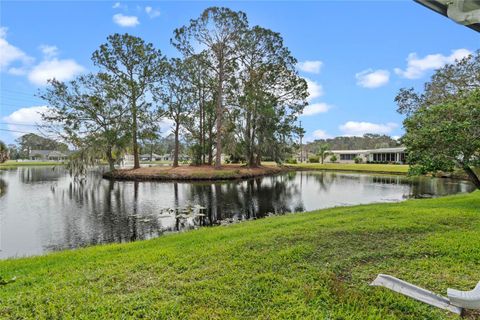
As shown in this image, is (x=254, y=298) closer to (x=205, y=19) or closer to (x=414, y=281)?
(x=414, y=281)

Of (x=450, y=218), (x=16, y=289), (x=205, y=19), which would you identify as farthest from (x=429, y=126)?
(x=205, y=19)

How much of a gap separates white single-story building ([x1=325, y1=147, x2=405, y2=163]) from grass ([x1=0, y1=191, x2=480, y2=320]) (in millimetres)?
33527

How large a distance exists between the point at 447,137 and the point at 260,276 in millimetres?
6055

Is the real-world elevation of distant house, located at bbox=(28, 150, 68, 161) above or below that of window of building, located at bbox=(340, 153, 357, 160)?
above

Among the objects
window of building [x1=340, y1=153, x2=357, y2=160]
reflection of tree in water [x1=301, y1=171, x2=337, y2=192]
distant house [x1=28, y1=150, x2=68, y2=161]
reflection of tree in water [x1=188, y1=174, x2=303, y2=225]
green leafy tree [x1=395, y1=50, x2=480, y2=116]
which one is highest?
green leafy tree [x1=395, y1=50, x2=480, y2=116]

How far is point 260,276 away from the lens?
2.96m

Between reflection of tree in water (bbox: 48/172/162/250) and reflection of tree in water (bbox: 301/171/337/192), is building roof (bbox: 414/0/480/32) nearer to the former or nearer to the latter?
reflection of tree in water (bbox: 48/172/162/250)

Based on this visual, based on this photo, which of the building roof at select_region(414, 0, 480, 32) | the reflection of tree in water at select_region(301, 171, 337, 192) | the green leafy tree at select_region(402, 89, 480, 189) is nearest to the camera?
the building roof at select_region(414, 0, 480, 32)

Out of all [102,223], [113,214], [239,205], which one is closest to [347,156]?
[239,205]

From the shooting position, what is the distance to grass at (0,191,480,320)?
2387 mm

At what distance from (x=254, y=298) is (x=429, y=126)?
6771 mm

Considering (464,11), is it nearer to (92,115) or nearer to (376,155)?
(92,115)

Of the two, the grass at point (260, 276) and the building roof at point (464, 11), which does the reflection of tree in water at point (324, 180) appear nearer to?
the grass at point (260, 276)

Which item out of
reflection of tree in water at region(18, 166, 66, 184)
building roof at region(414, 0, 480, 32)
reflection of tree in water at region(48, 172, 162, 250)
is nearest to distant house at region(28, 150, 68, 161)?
reflection of tree in water at region(18, 166, 66, 184)
